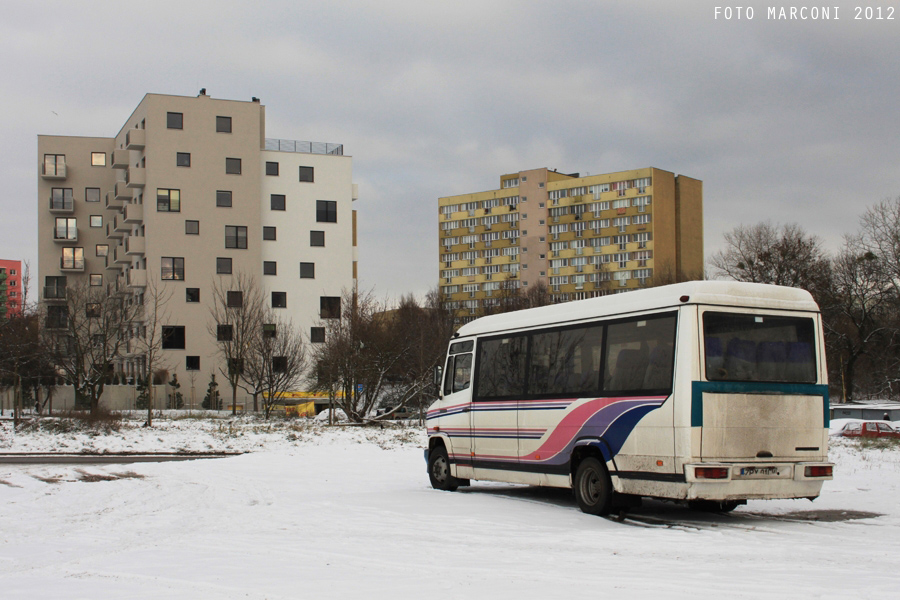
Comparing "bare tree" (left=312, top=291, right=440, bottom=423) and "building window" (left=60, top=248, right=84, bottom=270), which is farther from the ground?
"building window" (left=60, top=248, right=84, bottom=270)

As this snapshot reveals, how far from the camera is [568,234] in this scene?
122 metres

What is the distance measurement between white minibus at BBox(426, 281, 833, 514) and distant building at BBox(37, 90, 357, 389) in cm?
5598

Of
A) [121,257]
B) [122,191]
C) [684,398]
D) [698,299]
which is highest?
[122,191]

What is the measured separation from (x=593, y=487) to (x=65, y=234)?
252 feet

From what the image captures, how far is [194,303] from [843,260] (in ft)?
148

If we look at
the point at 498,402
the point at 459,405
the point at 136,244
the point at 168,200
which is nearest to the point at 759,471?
the point at 498,402

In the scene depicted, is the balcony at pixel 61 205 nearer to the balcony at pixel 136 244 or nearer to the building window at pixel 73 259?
the building window at pixel 73 259

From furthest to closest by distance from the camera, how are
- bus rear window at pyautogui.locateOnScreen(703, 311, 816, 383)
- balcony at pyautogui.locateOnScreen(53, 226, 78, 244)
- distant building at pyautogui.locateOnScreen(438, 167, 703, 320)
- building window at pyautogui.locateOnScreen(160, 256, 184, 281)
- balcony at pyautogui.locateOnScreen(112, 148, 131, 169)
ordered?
distant building at pyautogui.locateOnScreen(438, 167, 703, 320) < balcony at pyautogui.locateOnScreen(53, 226, 78, 244) < balcony at pyautogui.locateOnScreen(112, 148, 131, 169) < building window at pyautogui.locateOnScreen(160, 256, 184, 281) < bus rear window at pyautogui.locateOnScreen(703, 311, 816, 383)

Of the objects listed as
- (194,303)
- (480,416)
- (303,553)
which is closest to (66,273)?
(194,303)

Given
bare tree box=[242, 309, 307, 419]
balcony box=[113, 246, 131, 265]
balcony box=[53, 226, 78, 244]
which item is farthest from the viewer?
balcony box=[53, 226, 78, 244]

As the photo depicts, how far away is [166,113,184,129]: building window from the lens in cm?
6869

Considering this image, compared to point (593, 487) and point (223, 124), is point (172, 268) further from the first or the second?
point (593, 487)

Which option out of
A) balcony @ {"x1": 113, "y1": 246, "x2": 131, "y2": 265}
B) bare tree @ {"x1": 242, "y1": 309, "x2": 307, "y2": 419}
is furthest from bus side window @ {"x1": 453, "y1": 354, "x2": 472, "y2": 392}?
balcony @ {"x1": 113, "y1": 246, "x2": 131, "y2": 265}

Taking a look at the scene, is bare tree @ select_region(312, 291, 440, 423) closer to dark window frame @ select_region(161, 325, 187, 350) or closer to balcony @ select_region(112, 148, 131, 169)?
dark window frame @ select_region(161, 325, 187, 350)
